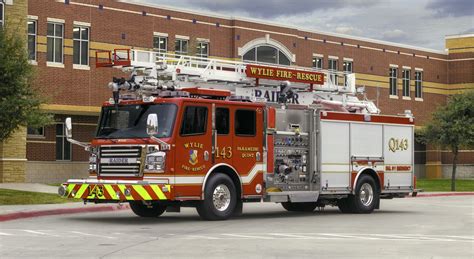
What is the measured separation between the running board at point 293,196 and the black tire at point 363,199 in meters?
1.47

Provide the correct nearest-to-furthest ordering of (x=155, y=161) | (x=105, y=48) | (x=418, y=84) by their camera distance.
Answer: (x=155, y=161) → (x=105, y=48) → (x=418, y=84)

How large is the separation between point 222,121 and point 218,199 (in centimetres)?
165

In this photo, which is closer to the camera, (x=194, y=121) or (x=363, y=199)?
(x=194, y=121)

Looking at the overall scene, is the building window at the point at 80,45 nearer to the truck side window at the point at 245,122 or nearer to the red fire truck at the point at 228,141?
the red fire truck at the point at 228,141

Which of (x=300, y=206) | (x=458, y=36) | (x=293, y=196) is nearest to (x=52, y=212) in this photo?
(x=293, y=196)

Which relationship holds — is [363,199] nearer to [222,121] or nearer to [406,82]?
[222,121]

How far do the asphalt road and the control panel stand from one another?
31.5 inches

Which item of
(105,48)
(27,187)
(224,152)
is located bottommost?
(27,187)

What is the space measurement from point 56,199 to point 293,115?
8.87 metres

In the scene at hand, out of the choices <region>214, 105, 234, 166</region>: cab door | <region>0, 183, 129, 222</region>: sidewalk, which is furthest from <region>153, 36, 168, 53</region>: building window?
<region>214, 105, 234, 166</region>: cab door

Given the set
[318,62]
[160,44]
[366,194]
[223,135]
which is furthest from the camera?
[318,62]

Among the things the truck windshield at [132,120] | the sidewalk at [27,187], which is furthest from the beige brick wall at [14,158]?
the truck windshield at [132,120]

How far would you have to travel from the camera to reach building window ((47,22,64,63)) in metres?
38.7

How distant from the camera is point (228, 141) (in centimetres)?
1809
